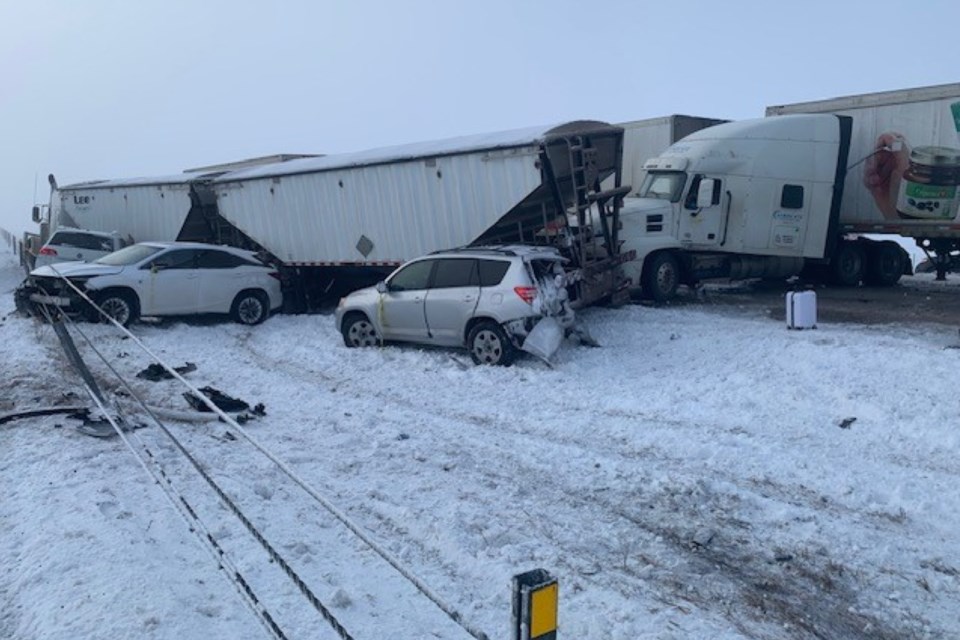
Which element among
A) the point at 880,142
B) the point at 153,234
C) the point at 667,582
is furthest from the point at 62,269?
the point at 880,142

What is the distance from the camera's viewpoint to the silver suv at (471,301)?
1084 centimetres

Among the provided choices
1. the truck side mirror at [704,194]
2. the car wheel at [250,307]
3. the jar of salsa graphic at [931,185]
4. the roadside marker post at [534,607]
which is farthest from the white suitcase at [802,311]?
the roadside marker post at [534,607]

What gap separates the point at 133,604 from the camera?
13.9 ft

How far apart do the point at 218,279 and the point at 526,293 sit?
22.8 feet

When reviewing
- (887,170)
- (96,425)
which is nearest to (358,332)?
→ (96,425)

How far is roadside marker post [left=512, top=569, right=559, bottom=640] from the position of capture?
2.66 meters

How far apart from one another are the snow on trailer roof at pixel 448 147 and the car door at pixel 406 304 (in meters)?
2.38

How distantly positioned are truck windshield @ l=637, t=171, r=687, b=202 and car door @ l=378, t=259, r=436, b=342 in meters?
6.37

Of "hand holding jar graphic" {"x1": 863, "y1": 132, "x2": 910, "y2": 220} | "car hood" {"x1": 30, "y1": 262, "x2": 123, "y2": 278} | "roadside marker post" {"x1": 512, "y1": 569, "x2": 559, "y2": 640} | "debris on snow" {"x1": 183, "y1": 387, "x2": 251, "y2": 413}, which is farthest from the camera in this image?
"hand holding jar graphic" {"x1": 863, "y1": 132, "x2": 910, "y2": 220}

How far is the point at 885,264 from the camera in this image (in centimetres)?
1861

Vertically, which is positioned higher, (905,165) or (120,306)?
(905,165)

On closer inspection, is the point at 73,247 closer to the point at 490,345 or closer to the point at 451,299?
the point at 451,299

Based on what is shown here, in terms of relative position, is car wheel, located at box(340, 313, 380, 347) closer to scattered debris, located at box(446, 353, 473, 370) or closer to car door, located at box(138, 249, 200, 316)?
Answer: scattered debris, located at box(446, 353, 473, 370)

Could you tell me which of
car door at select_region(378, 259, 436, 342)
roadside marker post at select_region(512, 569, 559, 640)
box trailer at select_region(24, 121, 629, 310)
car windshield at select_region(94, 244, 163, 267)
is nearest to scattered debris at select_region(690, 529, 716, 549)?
roadside marker post at select_region(512, 569, 559, 640)
